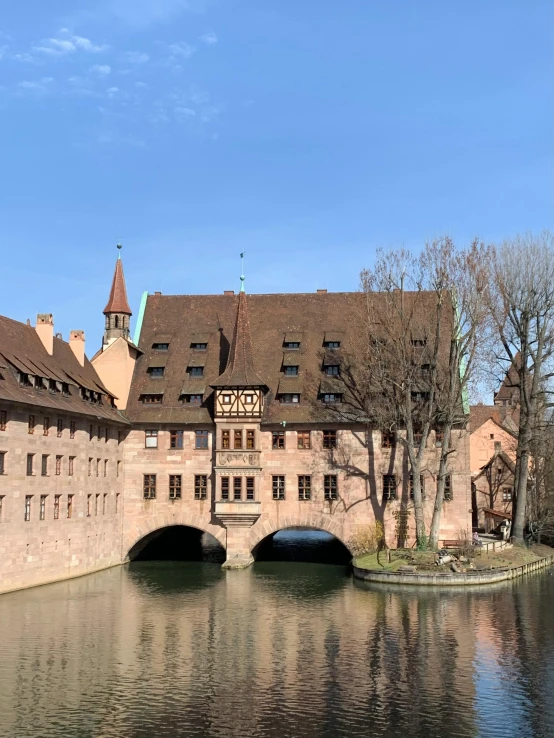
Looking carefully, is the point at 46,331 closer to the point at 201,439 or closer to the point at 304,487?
the point at 201,439

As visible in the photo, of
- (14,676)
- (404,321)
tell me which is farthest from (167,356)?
(14,676)

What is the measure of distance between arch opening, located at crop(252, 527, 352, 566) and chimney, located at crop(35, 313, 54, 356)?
16.9 m

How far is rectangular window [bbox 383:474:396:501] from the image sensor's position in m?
48.7

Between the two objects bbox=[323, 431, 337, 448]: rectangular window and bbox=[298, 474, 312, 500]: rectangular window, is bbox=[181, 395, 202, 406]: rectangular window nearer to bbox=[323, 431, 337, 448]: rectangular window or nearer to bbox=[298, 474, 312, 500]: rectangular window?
bbox=[298, 474, 312, 500]: rectangular window

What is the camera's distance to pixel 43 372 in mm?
42219

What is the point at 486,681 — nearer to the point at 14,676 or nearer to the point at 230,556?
the point at 14,676

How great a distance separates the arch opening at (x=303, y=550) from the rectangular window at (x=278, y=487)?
2822 millimetres

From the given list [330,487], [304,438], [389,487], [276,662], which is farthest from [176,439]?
[276,662]

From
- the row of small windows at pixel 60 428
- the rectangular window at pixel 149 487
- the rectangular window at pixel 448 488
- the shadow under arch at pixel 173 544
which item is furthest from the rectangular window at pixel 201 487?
the rectangular window at pixel 448 488

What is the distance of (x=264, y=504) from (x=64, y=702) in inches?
1108

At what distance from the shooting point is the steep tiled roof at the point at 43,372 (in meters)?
39.3

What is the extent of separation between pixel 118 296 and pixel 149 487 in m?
13.3

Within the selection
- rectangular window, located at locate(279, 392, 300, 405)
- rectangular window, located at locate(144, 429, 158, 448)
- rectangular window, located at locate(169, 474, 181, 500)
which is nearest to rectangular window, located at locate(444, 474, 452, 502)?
rectangular window, located at locate(279, 392, 300, 405)

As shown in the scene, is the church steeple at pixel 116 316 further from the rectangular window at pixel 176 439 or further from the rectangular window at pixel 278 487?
the rectangular window at pixel 278 487
